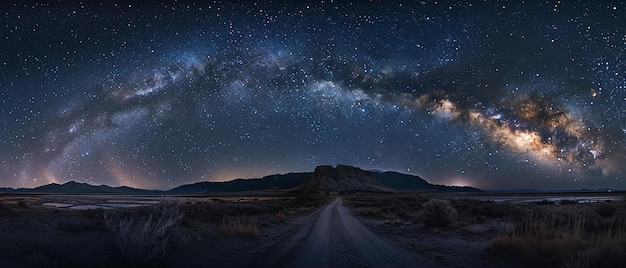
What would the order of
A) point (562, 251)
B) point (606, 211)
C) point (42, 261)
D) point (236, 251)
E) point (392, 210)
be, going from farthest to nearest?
point (392, 210)
point (606, 211)
point (236, 251)
point (562, 251)
point (42, 261)

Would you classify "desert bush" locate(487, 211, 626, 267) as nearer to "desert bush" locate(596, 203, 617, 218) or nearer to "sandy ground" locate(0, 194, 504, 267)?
"sandy ground" locate(0, 194, 504, 267)

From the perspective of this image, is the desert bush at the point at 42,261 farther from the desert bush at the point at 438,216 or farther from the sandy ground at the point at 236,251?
the desert bush at the point at 438,216

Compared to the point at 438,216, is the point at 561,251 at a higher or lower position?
higher

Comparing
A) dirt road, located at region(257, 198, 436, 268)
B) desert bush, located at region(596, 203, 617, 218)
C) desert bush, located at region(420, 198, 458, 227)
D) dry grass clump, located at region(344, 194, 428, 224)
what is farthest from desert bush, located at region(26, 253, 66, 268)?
desert bush, located at region(596, 203, 617, 218)

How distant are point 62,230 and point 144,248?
5.10 meters

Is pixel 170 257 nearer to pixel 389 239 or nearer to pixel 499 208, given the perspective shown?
pixel 389 239

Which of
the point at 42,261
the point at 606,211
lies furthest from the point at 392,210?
the point at 42,261

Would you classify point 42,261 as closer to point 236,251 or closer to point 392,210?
point 236,251

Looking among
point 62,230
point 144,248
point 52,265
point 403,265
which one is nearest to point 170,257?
point 144,248

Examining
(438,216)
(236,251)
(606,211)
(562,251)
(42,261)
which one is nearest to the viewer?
(42,261)

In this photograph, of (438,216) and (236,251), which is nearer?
(236,251)

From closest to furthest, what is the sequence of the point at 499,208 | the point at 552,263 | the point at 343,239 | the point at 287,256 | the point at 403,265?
the point at 552,263 < the point at 403,265 < the point at 287,256 < the point at 343,239 < the point at 499,208

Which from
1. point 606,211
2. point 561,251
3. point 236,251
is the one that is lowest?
point 606,211

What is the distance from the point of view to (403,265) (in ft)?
31.1
